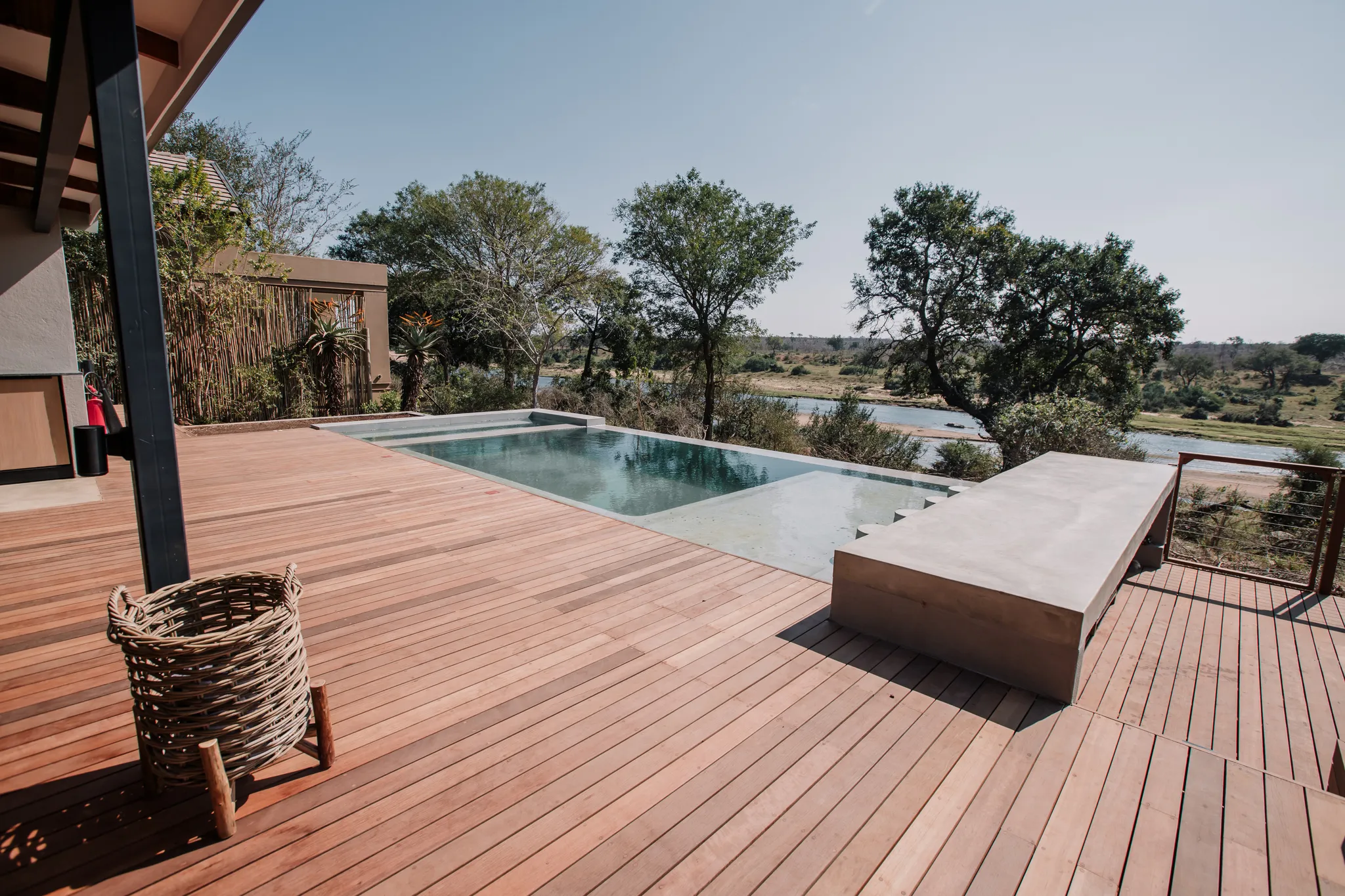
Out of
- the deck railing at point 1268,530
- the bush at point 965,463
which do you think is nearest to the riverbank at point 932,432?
the bush at point 965,463

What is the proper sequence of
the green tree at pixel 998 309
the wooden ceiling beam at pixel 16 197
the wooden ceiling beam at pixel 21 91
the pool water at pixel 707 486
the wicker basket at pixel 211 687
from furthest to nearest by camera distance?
1. the green tree at pixel 998 309
2. the wooden ceiling beam at pixel 16 197
3. the pool water at pixel 707 486
4. the wooden ceiling beam at pixel 21 91
5. the wicker basket at pixel 211 687

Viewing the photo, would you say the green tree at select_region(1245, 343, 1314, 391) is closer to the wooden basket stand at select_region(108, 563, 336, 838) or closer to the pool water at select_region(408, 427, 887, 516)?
the pool water at select_region(408, 427, 887, 516)

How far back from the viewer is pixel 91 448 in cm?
149

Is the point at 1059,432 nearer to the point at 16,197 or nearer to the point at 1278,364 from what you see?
the point at 16,197

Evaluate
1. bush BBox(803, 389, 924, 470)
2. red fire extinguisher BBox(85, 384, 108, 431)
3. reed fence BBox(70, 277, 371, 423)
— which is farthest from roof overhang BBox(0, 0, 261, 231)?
bush BBox(803, 389, 924, 470)

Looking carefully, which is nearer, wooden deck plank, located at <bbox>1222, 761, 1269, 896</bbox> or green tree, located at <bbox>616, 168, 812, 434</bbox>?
wooden deck plank, located at <bbox>1222, 761, 1269, 896</bbox>

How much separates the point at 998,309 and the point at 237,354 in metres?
14.9

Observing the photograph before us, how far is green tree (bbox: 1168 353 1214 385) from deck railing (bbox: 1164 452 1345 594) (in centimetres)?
1827

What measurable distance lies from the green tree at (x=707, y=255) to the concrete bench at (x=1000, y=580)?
36.0 feet

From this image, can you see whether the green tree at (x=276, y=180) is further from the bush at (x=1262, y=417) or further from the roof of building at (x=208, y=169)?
the bush at (x=1262, y=417)

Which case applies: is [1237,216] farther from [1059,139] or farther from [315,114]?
[315,114]

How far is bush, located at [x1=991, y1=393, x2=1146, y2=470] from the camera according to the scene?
25.1ft

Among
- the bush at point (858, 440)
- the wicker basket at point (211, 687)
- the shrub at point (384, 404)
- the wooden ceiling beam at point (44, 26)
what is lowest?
the bush at point (858, 440)

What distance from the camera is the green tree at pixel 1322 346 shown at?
→ 31.4 metres
